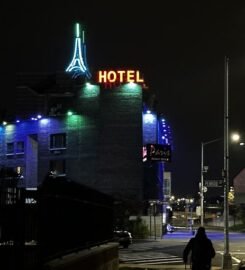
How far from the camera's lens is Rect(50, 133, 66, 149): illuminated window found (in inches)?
3408

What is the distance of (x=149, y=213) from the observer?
83.1 metres

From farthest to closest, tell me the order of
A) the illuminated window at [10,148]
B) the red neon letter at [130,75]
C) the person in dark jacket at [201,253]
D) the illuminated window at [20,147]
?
1. the illuminated window at [10,148]
2. the illuminated window at [20,147]
3. the red neon letter at [130,75]
4. the person in dark jacket at [201,253]

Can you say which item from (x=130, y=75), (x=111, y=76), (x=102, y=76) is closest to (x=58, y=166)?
(x=102, y=76)

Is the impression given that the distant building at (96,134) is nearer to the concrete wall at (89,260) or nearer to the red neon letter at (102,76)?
the red neon letter at (102,76)

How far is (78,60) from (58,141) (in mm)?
12377

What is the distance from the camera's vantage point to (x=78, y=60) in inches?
3629

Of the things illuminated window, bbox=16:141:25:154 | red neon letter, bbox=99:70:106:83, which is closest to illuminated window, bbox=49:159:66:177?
illuminated window, bbox=16:141:25:154

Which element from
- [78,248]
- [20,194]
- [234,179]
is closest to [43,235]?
[20,194]

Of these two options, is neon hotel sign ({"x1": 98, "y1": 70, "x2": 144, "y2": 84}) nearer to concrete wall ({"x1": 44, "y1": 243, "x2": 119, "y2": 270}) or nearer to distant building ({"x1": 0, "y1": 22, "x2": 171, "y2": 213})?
distant building ({"x1": 0, "y1": 22, "x2": 171, "y2": 213})

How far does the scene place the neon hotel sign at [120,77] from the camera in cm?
8369

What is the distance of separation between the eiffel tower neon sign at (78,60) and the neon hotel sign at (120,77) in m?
5.33

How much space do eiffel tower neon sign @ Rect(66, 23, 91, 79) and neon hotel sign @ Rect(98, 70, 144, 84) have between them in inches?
210

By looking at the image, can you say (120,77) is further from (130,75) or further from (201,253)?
(201,253)

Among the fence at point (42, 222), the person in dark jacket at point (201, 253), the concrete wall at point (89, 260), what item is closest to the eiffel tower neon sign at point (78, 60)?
the concrete wall at point (89, 260)
